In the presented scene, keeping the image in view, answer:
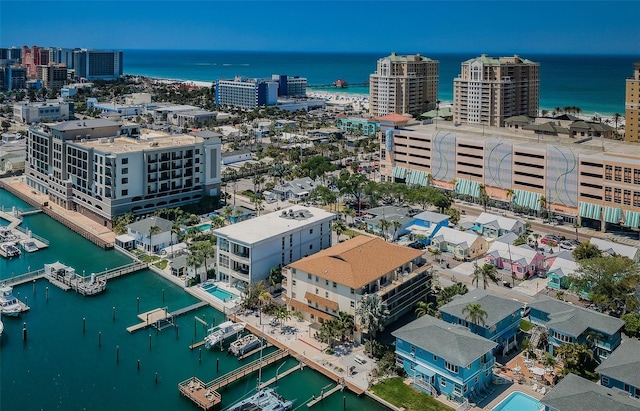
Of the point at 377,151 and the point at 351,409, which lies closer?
the point at 351,409

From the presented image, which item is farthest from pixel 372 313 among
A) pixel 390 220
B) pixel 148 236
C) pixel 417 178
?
pixel 417 178

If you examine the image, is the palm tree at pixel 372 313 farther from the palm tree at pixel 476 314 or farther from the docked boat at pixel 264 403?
the docked boat at pixel 264 403

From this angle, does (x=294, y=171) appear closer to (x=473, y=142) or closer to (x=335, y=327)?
(x=473, y=142)

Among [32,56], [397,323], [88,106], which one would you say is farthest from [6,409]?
[32,56]

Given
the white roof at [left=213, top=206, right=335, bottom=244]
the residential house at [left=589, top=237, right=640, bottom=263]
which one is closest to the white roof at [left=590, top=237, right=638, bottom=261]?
the residential house at [left=589, top=237, right=640, bottom=263]

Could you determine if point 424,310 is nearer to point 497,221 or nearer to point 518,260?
point 518,260
